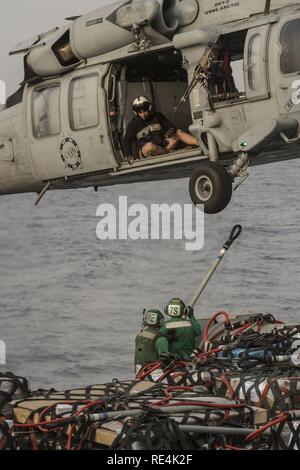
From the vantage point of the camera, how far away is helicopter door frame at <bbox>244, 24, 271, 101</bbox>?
55.3ft

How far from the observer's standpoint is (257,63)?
16953 mm

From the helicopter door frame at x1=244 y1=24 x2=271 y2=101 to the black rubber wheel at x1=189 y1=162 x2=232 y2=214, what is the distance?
1079 millimetres

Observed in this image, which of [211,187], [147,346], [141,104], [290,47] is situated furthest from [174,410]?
[141,104]

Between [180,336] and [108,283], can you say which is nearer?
[180,336]

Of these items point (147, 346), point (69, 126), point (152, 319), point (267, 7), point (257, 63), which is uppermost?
point (267, 7)

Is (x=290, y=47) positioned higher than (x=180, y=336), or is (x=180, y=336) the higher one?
(x=290, y=47)

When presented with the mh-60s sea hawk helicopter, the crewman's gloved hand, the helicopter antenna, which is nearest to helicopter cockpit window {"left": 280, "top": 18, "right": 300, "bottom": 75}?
the mh-60s sea hawk helicopter

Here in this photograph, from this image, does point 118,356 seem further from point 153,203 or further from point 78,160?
point 78,160

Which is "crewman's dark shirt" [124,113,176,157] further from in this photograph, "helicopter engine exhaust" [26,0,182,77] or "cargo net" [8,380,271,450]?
"cargo net" [8,380,271,450]

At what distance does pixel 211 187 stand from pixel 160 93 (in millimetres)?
3425

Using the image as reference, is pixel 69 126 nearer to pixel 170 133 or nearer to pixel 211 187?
pixel 170 133

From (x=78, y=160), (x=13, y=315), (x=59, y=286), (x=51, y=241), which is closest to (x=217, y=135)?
(x=78, y=160)

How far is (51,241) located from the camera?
52406 millimetres

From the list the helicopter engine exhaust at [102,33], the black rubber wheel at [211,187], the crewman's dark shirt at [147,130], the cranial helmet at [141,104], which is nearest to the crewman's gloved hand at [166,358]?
the black rubber wheel at [211,187]
